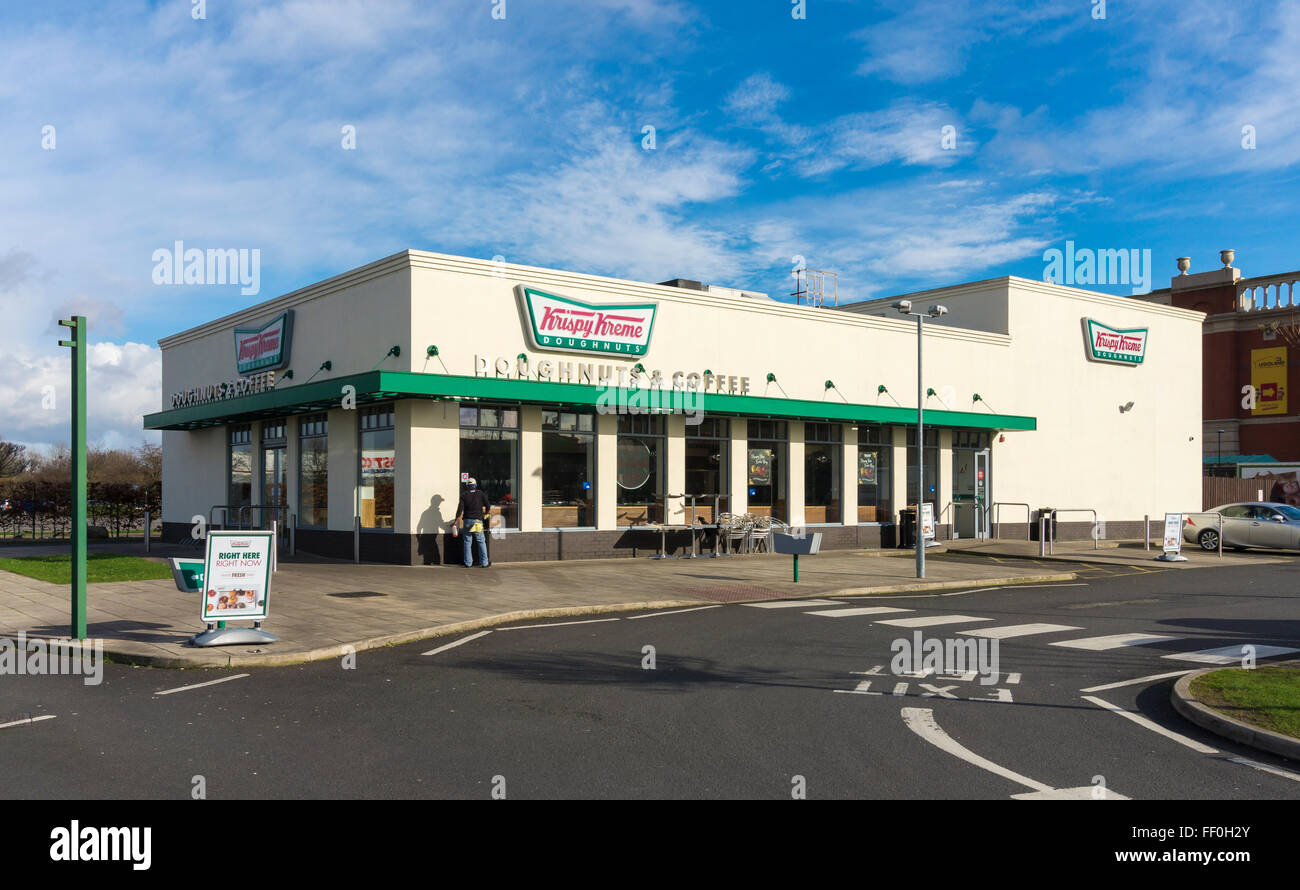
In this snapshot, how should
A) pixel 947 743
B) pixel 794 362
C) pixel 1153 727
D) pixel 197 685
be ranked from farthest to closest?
pixel 794 362 < pixel 197 685 < pixel 1153 727 < pixel 947 743

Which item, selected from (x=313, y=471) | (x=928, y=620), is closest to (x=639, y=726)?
(x=928, y=620)

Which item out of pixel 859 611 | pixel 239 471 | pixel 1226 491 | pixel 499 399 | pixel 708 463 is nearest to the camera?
pixel 859 611

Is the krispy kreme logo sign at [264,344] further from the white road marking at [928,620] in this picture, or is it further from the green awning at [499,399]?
the white road marking at [928,620]

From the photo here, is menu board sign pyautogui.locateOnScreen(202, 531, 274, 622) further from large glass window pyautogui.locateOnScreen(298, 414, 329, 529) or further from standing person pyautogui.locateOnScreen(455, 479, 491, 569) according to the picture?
large glass window pyautogui.locateOnScreen(298, 414, 329, 529)

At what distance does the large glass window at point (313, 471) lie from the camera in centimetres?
2248

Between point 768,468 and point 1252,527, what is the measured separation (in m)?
14.2

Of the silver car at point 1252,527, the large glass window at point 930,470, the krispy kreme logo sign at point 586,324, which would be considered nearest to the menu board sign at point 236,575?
the krispy kreme logo sign at point 586,324

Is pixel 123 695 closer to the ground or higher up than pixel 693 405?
closer to the ground

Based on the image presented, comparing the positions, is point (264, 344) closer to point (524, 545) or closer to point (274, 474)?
point (274, 474)

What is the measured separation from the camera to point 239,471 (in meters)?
26.5
